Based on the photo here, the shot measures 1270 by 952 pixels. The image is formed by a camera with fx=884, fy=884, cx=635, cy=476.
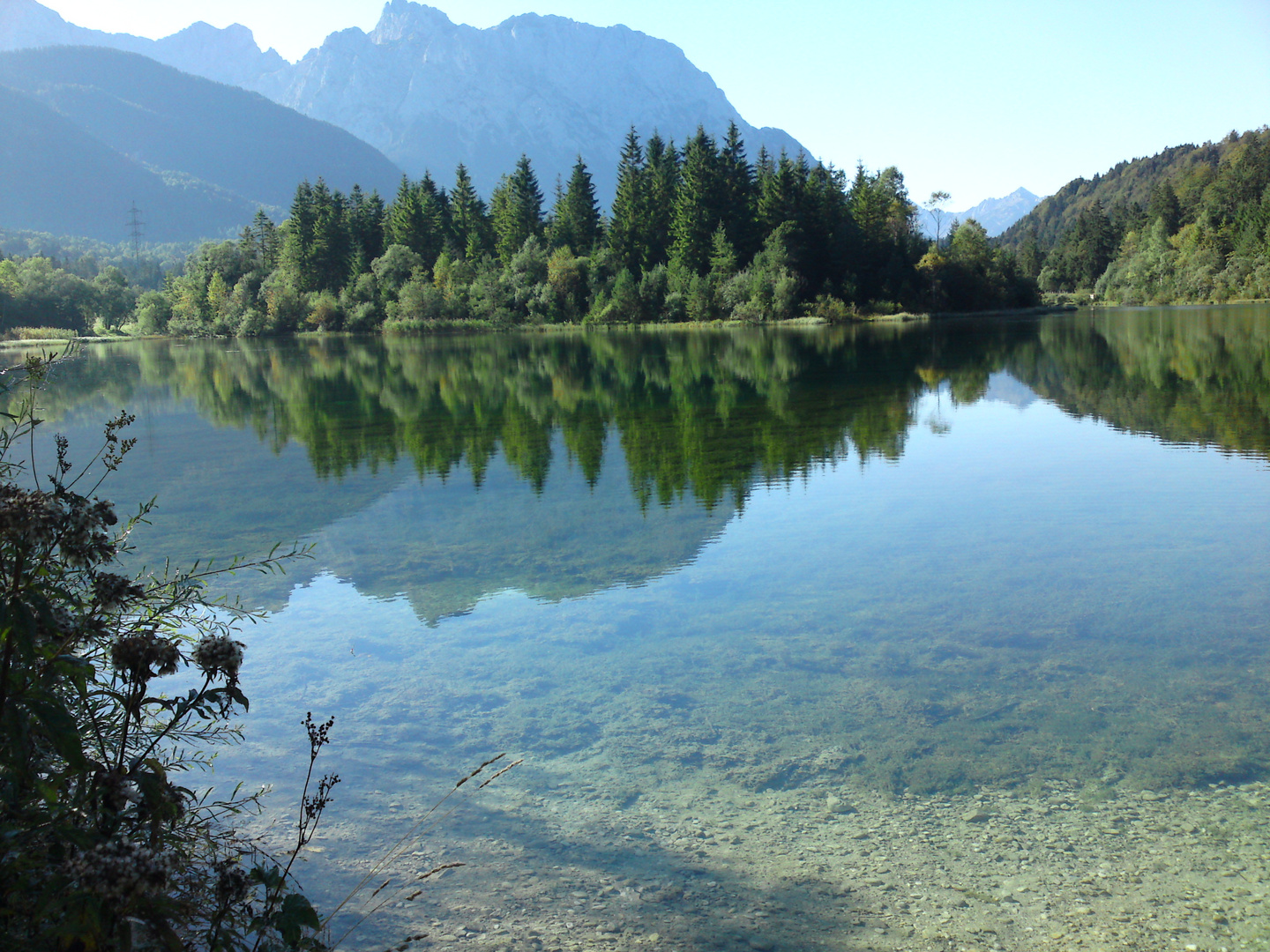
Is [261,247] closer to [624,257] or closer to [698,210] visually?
[624,257]

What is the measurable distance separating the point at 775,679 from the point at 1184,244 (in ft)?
441

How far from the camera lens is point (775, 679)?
6.86 metres

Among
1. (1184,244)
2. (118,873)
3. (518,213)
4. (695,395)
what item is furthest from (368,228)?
(118,873)

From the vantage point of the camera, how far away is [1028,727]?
590 cm

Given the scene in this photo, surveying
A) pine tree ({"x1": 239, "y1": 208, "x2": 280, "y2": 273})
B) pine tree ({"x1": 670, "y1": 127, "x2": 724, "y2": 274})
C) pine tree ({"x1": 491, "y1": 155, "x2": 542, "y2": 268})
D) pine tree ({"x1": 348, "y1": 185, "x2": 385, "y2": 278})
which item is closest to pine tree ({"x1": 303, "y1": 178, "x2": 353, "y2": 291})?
pine tree ({"x1": 348, "y1": 185, "x2": 385, "y2": 278})

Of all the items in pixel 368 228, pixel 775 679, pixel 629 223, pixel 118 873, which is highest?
pixel 368 228

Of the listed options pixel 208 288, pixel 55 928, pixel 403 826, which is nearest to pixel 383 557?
pixel 403 826

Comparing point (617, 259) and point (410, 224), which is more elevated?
point (410, 224)

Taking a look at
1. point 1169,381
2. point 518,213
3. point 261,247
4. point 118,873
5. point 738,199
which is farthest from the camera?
point 261,247

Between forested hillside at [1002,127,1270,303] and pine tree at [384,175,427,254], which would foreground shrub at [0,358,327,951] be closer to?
pine tree at [384,175,427,254]

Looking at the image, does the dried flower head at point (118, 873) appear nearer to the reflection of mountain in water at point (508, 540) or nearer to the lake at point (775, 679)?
the lake at point (775, 679)

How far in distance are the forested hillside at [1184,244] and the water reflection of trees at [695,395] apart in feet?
203

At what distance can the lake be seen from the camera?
433cm

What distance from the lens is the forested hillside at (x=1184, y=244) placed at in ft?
335
